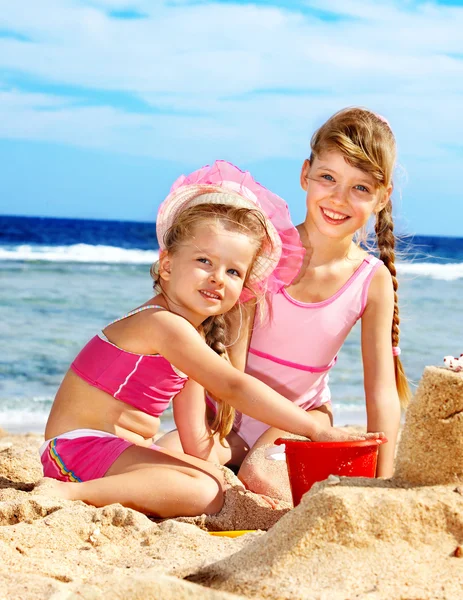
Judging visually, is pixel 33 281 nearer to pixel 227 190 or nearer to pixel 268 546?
pixel 227 190

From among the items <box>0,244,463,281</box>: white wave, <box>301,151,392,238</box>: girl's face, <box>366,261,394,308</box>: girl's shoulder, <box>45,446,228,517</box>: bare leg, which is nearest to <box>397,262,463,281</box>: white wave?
<box>0,244,463,281</box>: white wave

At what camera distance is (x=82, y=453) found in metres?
3.00

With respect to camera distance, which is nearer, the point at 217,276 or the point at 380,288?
the point at 217,276

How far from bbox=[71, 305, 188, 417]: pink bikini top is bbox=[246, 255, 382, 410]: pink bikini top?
2.09 feet

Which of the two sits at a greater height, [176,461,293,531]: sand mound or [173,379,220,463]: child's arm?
[173,379,220,463]: child's arm

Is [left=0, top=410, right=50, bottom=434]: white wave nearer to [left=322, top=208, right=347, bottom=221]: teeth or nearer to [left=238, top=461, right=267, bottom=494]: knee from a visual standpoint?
[left=238, top=461, right=267, bottom=494]: knee

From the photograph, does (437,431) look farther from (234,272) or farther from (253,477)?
(253,477)

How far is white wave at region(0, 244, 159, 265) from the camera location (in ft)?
66.0

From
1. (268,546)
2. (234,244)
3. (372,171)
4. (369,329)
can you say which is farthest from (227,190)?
(268,546)

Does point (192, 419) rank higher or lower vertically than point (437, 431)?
lower

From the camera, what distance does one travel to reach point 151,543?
2.40m

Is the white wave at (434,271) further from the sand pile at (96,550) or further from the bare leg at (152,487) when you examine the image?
the sand pile at (96,550)

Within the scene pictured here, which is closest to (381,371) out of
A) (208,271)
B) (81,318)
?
(208,271)

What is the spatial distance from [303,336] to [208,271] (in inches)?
30.2
